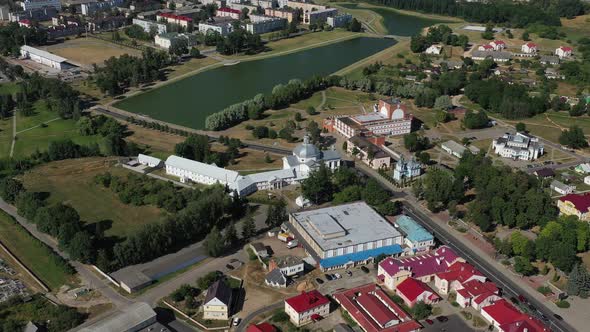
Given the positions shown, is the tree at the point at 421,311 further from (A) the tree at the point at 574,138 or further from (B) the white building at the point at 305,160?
(A) the tree at the point at 574,138

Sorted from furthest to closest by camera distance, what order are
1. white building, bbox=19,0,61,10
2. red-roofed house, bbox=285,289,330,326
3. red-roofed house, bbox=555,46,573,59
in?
white building, bbox=19,0,61,10 → red-roofed house, bbox=555,46,573,59 → red-roofed house, bbox=285,289,330,326

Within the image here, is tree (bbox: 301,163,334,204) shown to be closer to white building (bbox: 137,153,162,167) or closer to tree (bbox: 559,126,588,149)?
white building (bbox: 137,153,162,167)

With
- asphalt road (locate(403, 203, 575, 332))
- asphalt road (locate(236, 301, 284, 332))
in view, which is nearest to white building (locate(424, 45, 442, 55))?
asphalt road (locate(403, 203, 575, 332))

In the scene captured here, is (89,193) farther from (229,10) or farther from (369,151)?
(229,10)

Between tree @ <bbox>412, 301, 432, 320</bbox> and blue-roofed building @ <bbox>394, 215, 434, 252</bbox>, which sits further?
blue-roofed building @ <bbox>394, 215, 434, 252</bbox>

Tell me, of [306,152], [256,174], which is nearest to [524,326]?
[306,152]

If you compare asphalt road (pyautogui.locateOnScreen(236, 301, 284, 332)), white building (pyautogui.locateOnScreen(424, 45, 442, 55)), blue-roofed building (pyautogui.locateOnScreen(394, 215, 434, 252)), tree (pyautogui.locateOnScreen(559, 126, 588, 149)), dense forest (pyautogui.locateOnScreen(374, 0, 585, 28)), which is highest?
dense forest (pyautogui.locateOnScreen(374, 0, 585, 28))

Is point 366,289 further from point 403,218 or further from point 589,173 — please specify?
point 589,173
